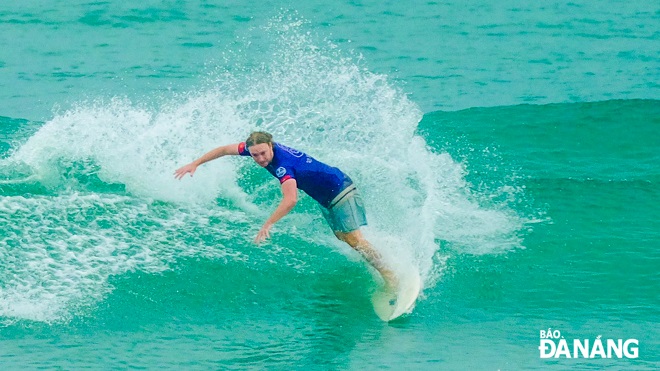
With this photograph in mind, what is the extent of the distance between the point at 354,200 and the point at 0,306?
11.0ft

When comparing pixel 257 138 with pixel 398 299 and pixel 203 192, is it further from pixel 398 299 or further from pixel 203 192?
pixel 203 192

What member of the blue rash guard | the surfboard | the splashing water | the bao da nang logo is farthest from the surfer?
the bao da nang logo

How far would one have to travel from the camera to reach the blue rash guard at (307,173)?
962 centimetres

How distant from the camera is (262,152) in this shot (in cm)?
938

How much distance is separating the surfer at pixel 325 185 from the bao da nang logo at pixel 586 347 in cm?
168

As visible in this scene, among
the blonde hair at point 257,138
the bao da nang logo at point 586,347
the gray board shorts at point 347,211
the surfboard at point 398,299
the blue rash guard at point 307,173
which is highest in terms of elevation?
the blonde hair at point 257,138

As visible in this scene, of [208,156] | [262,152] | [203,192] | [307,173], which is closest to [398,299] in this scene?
[307,173]

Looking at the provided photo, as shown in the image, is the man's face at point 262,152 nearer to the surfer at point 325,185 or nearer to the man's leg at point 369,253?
the surfer at point 325,185

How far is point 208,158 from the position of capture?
1018 cm

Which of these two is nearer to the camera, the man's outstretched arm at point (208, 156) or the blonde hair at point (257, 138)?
the blonde hair at point (257, 138)

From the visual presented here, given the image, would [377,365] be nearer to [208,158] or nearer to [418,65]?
[208,158]

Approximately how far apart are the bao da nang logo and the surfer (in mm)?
1680

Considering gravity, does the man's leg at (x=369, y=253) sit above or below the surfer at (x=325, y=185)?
below

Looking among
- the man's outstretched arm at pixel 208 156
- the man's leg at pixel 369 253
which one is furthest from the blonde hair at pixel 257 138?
the man's leg at pixel 369 253
